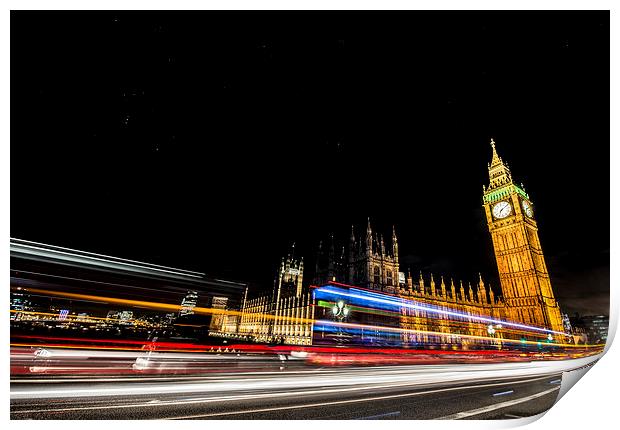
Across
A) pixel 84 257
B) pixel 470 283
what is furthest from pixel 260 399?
pixel 470 283

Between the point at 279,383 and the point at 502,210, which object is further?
the point at 502,210

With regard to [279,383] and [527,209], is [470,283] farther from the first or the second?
[279,383]

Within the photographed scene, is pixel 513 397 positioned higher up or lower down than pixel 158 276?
lower down

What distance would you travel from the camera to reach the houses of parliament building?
49.7m

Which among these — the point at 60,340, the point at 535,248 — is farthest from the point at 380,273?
the point at 60,340

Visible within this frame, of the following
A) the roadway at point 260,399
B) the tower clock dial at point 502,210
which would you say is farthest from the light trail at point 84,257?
the tower clock dial at point 502,210

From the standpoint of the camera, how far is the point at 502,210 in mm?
58312

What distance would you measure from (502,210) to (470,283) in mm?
15525

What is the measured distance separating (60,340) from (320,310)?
9.44 meters

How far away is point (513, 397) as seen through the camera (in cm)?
771

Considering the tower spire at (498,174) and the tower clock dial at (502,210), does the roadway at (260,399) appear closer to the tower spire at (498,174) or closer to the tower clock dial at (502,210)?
the tower clock dial at (502,210)

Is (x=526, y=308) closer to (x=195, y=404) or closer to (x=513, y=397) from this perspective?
(x=513, y=397)

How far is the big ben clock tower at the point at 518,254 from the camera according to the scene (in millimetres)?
51531
